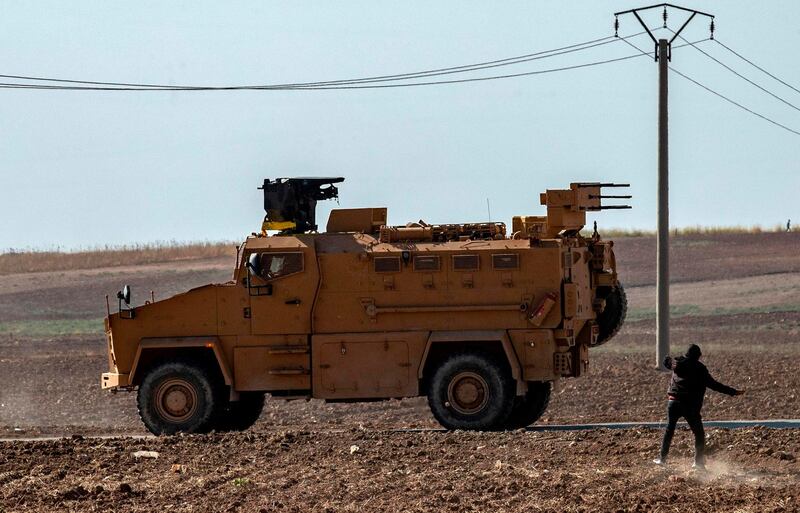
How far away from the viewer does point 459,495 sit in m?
18.2

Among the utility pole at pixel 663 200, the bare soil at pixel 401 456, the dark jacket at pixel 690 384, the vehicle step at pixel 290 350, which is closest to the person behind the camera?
the bare soil at pixel 401 456

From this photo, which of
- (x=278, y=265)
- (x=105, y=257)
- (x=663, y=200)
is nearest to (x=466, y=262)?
(x=278, y=265)

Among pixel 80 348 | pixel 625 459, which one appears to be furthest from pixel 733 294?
pixel 625 459

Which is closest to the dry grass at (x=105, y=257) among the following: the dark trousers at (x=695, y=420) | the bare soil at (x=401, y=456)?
the bare soil at (x=401, y=456)

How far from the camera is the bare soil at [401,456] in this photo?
18.1m

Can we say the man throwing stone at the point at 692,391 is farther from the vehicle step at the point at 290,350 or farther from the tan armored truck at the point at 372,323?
the vehicle step at the point at 290,350

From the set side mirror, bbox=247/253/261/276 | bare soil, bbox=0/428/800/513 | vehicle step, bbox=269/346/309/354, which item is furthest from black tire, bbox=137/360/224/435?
side mirror, bbox=247/253/261/276

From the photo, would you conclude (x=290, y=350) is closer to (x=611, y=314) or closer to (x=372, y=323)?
(x=372, y=323)

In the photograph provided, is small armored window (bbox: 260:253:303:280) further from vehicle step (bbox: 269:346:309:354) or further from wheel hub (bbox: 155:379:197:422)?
wheel hub (bbox: 155:379:197:422)

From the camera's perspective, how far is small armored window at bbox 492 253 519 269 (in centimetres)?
2366

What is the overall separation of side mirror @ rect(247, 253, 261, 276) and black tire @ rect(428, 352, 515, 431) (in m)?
2.66

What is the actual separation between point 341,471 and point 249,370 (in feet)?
14.4

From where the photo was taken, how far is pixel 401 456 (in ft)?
69.0

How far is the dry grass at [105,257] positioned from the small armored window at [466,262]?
40.2 meters
